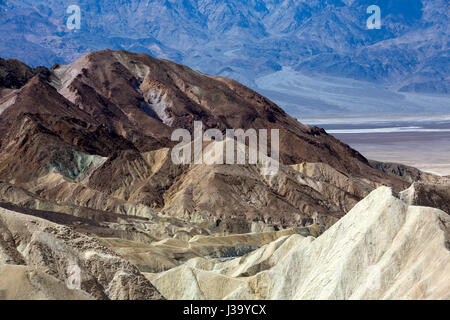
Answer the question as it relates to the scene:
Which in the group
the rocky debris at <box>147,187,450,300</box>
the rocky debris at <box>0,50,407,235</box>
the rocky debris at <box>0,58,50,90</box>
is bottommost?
the rocky debris at <box>147,187,450,300</box>

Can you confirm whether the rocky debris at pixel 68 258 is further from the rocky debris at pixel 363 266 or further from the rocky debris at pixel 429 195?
the rocky debris at pixel 429 195

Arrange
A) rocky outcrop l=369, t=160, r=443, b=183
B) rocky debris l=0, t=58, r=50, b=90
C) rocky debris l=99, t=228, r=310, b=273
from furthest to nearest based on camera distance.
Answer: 1. rocky debris l=0, t=58, r=50, b=90
2. rocky outcrop l=369, t=160, r=443, b=183
3. rocky debris l=99, t=228, r=310, b=273

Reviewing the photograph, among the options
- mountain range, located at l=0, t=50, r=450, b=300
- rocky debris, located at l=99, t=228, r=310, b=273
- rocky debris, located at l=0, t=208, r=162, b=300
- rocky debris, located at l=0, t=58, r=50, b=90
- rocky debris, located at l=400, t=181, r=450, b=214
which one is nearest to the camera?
rocky debris, located at l=0, t=208, r=162, b=300

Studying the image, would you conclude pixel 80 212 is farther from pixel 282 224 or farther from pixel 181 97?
pixel 181 97

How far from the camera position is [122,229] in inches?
3447

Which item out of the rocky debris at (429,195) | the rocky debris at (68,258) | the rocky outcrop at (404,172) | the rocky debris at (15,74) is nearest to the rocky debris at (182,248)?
the rocky debris at (68,258)

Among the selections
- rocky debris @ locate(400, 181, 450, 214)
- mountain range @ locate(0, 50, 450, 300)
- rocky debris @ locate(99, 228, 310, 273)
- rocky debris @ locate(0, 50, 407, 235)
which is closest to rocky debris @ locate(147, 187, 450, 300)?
mountain range @ locate(0, 50, 450, 300)

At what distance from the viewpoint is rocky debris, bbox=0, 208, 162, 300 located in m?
37.1

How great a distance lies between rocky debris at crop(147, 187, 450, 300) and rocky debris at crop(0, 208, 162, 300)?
27.1 ft

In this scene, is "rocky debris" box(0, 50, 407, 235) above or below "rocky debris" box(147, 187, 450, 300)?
above

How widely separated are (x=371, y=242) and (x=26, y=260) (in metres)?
17.2

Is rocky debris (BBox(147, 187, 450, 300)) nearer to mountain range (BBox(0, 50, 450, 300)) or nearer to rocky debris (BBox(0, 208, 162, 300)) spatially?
mountain range (BBox(0, 50, 450, 300))

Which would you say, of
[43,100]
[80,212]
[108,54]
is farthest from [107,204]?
[108,54]

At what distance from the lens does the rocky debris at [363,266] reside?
122ft
